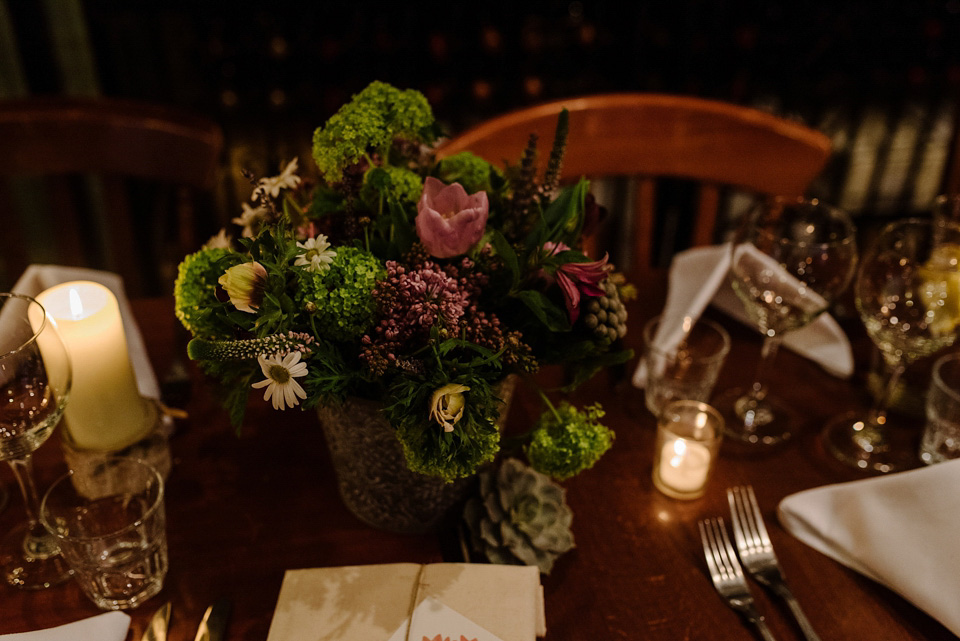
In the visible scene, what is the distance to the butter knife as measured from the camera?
2.15ft

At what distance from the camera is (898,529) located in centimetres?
73

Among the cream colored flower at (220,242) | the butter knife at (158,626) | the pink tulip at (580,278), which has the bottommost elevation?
the butter knife at (158,626)

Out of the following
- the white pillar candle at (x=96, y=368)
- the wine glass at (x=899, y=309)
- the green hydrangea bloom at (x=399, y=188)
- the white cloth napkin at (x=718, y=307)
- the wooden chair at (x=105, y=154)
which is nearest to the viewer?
the green hydrangea bloom at (x=399, y=188)

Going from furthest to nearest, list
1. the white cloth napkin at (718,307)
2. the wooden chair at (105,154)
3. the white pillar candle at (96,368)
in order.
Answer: the wooden chair at (105,154) < the white cloth napkin at (718,307) < the white pillar candle at (96,368)

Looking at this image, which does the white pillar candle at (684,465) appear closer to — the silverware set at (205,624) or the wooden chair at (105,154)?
the silverware set at (205,624)

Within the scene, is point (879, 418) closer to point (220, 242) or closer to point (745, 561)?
point (745, 561)

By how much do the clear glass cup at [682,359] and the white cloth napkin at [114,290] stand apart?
597 mm

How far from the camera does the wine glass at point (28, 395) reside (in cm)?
65

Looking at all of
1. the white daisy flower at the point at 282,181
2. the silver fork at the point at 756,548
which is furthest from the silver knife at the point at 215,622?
the silver fork at the point at 756,548

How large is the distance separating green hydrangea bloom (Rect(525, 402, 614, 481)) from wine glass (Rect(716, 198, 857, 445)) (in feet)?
1.12

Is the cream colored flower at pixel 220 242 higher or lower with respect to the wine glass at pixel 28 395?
higher

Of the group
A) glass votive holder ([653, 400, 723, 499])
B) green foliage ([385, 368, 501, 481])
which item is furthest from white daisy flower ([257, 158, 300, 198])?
glass votive holder ([653, 400, 723, 499])

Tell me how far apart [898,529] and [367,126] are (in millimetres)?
633

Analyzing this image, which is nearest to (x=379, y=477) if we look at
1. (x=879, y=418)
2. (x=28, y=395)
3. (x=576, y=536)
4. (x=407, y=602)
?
(x=407, y=602)
